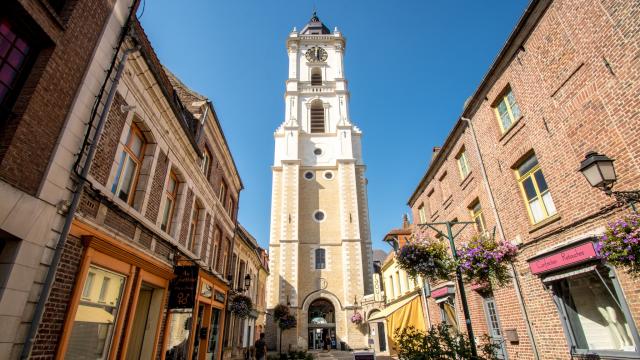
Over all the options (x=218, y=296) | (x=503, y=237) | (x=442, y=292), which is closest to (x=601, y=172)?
(x=503, y=237)

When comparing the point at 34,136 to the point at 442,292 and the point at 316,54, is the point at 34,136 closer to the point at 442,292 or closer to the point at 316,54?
the point at 442,292

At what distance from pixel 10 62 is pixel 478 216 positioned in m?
12.4

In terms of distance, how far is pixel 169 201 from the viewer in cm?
884

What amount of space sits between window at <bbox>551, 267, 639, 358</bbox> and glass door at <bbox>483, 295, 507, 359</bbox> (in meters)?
2.83

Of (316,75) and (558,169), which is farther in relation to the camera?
(316,75)

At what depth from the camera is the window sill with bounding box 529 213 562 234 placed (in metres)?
7.23

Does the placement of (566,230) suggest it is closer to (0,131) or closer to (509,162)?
(509,162)

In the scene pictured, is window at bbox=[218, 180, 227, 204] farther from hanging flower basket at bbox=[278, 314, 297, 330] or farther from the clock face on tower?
the clock face on tower

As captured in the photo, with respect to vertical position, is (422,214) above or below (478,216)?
above

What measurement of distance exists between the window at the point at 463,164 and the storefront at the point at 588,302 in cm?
522

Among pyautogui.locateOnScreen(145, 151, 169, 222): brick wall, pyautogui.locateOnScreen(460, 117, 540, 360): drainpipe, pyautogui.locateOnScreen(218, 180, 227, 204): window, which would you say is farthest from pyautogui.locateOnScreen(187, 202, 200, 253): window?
pyautogui.locateOnScreen(460, 117, 540, 360): drainpipe

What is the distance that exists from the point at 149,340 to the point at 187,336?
2235 mm

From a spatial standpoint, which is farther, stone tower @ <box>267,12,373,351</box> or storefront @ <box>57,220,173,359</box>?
stone tower @ <box>267,12,373,351</box>

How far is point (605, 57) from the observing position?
20.3 feet
